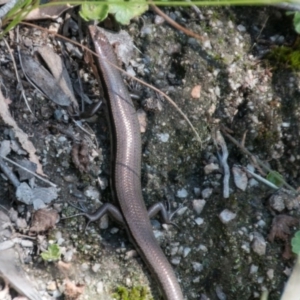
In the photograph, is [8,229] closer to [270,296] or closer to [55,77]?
[55,77]

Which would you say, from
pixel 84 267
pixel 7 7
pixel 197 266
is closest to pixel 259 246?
pixel 197 266

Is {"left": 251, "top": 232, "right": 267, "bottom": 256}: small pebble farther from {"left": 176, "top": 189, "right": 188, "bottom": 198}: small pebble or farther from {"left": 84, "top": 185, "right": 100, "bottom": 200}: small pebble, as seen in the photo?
{"left": 84, "top": 185, "right": 100, "bottom": 200}: small pebble

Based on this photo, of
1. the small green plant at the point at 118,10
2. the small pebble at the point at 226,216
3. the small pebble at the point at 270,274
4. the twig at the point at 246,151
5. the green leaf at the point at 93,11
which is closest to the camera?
the small green plant at the point at 118,10

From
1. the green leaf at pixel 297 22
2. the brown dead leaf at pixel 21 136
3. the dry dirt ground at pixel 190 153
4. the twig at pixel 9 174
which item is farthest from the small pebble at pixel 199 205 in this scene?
the green leaf at pixel 297 22

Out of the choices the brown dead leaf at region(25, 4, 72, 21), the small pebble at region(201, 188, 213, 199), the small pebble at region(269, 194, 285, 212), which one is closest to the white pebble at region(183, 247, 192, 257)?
the small pebble at region(201, 188, 213, 199)

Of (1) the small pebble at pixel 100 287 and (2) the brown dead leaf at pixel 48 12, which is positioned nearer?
(1) the small pebble at pixel 100 287

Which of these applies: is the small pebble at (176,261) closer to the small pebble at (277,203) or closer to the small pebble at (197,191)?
the small pebble at (197,191)

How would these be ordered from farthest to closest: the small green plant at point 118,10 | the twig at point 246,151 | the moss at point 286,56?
the moss at point 286,56, the twig at point 246,151, the small green plant at point 118,10

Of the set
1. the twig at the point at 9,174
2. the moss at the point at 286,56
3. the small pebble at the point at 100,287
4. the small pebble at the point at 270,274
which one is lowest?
the small pebble at the point at 270,274

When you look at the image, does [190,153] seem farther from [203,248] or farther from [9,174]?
[9,174]
